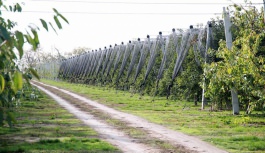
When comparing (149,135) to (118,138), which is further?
(149,135)

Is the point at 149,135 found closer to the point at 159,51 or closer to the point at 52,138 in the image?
the point at 52,138

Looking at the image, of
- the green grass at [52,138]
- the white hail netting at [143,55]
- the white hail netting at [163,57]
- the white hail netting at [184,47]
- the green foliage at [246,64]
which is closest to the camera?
the green grass at [52,138]

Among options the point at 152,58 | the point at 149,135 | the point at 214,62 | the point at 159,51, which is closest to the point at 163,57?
the point at 152,58

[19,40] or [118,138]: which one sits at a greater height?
[19,40]

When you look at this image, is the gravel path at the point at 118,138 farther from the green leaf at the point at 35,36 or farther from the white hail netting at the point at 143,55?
the white hail netting at the point at 143,55

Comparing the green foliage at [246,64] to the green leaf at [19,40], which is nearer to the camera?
the green leaf at [19,40]

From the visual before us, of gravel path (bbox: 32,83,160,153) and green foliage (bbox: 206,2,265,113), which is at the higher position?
green foliage (bbox: 206,2,265,113)

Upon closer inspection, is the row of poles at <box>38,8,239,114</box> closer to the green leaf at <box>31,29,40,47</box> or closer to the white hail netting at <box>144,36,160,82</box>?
the white hail netting at <box>144,36,160,82</box>

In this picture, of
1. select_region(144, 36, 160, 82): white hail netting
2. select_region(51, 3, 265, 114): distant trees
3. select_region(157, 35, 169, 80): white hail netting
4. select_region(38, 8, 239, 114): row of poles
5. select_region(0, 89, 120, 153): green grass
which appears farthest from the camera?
select_region(144, 36, 160, 82): white hail netting

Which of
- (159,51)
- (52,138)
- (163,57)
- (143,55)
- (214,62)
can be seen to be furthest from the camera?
(143,55)

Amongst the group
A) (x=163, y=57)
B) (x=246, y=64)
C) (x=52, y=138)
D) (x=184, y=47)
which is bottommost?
(x=52, y=138)

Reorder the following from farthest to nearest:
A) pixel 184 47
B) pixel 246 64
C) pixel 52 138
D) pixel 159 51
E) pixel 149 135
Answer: pixel 159 51
pixel 184 47
pixel 246 64
pixel 149 135
pixel 52 138

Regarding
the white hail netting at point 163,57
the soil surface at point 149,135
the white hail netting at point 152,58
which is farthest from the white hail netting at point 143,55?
the soil surface at point 149,135

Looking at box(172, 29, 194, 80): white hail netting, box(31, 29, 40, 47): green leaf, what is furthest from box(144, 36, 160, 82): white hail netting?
box(31, 29, 40, 47): green leaf
